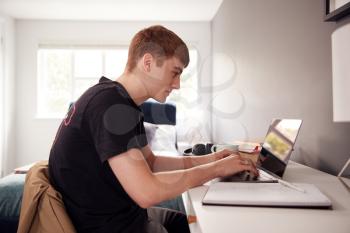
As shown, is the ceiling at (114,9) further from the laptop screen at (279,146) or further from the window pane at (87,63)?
the laptop screen at (279,146)

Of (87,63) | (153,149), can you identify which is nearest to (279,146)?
(153,149)

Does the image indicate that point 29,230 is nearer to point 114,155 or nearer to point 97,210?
point 97,210

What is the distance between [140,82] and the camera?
1.01 metres

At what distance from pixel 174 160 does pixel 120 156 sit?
1.86 feet

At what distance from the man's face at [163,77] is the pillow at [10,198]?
1142mm

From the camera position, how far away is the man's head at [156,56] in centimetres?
98

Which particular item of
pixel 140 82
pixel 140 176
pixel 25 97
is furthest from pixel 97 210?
pixel 25 97

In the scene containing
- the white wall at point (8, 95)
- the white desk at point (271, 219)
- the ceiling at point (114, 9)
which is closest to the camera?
the white desk at point (271, 219)

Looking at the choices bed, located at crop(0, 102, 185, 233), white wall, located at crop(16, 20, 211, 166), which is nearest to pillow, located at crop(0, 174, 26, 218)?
bed, located at crop(0, 102, 185, 233)

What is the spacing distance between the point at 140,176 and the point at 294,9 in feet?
4.45

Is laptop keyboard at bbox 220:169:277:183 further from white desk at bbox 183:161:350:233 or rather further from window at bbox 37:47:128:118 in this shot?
window at bbox 37:47:128:118

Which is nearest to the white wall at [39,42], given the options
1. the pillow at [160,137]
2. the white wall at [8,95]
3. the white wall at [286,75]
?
the white wall at [8,95]

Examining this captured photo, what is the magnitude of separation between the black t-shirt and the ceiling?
3.35 meters

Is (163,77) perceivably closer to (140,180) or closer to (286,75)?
(140,180)
